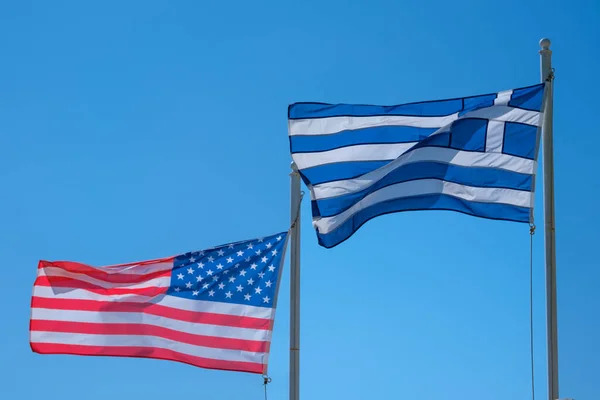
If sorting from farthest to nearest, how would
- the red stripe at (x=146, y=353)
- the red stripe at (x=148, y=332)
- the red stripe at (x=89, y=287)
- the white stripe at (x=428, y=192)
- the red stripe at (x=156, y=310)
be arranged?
the red stripe at (x=89, y=287) → the red stripe at (x=156, y=310) → the red stripe at (x=148, y=332) → the red stripe at (x=146, y=353) → the white stripe at (x=428, y=192)

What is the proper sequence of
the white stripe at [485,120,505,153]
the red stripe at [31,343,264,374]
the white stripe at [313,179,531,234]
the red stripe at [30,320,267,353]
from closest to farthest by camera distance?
the white stripe at [313,179,531,234] → the white stripe at [485,120,505,153] → the red stripe at [31,343,264,374] → the red stripe at [30,320,267,353]

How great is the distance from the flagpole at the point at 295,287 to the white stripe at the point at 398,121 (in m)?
0.89

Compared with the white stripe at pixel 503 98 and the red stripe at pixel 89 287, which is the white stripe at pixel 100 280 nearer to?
the red stripe at pixel 89 287

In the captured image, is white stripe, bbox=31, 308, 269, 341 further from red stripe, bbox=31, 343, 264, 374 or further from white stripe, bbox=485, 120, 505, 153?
white stripe, bbox=485, 120, 505, 153

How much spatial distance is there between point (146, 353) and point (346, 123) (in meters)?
6.27

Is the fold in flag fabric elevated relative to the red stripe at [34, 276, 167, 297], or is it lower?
elevated

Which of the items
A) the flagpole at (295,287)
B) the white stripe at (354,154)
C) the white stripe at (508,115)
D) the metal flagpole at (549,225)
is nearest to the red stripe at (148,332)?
the flagpole at (295,287)

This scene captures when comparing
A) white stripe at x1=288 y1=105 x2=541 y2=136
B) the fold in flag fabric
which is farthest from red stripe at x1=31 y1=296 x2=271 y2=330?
white stripe at x1=288 y1=105 x2=541 y2=136

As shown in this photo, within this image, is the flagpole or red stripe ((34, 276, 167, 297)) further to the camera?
red stripe ((34, 276, 167, 297))

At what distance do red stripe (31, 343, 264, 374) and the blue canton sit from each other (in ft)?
3.98

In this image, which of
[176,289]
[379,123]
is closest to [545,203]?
[379,123]

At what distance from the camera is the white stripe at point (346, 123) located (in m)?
19.6

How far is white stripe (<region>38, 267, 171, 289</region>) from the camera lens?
22188mm

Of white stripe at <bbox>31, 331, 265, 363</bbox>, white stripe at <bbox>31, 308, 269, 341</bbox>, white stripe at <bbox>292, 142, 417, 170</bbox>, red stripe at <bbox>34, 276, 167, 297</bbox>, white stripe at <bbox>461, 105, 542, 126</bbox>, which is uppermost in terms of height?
white stripe at <bbox>461, 105, 542, 126</bbox>
